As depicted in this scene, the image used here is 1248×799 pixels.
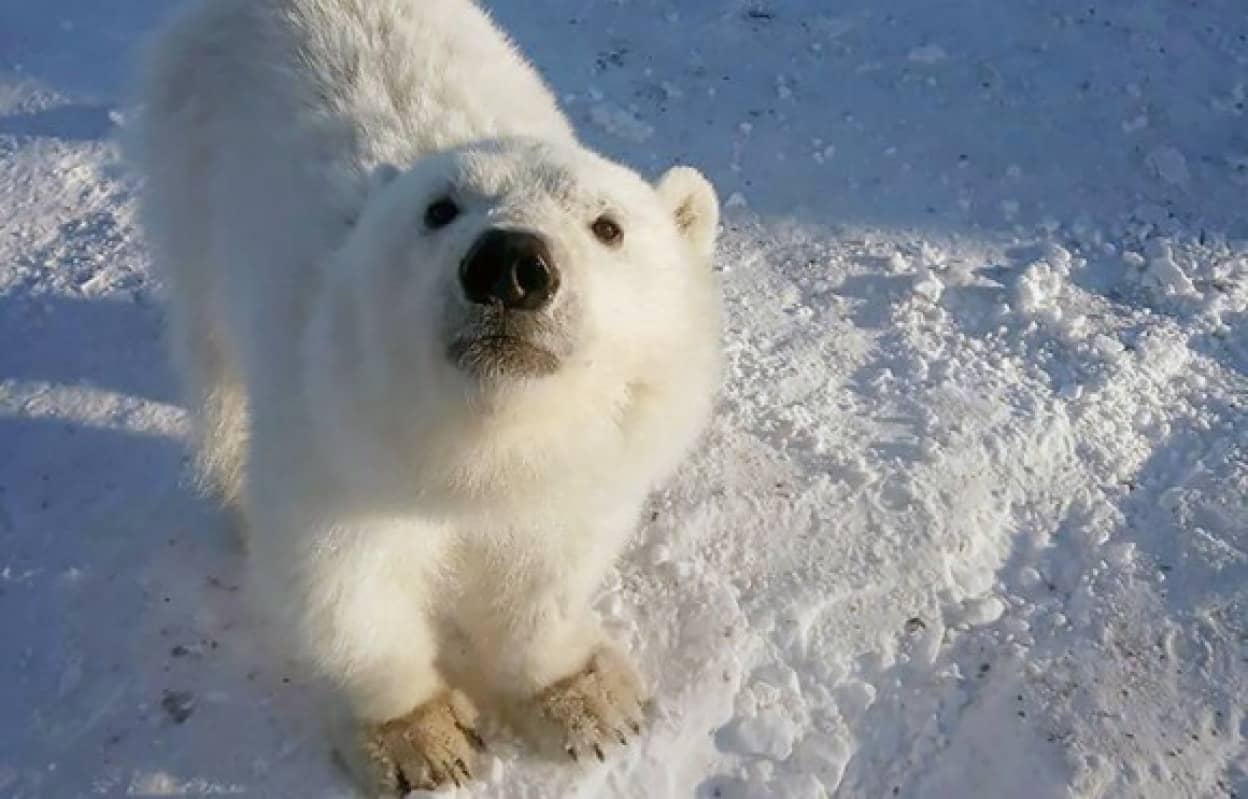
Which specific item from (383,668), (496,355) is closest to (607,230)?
(496,355)

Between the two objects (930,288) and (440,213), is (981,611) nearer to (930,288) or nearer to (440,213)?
(930,288)

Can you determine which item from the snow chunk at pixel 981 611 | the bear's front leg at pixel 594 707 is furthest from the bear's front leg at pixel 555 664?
the snow chunk at pixel 981 611

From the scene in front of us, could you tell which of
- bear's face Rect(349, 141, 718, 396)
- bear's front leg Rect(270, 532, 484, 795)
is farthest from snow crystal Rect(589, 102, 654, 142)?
bear's front leg Rect(270, 532, 484, 795)

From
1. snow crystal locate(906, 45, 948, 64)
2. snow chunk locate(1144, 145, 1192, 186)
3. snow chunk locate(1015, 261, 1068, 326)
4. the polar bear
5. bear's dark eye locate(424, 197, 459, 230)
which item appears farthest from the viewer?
snow crystal locate(906, 45, 948, 64)

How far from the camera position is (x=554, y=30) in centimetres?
495

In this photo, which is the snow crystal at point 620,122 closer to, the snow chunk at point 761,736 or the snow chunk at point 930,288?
the snow chunk at point 930,288

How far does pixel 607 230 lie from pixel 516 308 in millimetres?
377

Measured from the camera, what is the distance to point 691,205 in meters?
2.53

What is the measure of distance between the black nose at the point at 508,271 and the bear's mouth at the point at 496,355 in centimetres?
6

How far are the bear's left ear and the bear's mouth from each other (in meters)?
0.76

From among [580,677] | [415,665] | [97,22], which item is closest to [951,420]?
[580,677]

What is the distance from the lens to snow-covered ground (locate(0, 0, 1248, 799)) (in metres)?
2.64

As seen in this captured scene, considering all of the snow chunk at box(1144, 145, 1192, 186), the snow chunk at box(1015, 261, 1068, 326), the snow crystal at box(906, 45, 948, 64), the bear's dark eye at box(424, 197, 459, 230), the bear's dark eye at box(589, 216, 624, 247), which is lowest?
the snow chunk at box(1015, 261, 1068, 326)

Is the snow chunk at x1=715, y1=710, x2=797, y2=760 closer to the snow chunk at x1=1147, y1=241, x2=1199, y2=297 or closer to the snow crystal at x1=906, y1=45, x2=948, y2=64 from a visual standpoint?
the snow chunk at x1=1147, y1=241, x2=1199, y2=297
